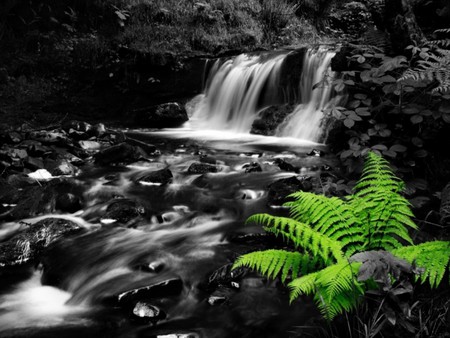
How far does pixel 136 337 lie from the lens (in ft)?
9.29

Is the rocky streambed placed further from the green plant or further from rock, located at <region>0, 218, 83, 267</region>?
the green plant

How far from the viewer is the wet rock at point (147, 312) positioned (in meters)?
3.00

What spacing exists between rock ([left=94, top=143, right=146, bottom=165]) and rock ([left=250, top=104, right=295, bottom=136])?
311cm

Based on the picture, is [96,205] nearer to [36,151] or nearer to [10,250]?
[10,250]

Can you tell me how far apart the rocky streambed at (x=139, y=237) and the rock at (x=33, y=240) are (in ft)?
0.04

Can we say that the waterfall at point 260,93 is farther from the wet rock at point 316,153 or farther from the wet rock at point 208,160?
the wet rock at point 208,160

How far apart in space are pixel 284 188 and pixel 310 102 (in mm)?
4517

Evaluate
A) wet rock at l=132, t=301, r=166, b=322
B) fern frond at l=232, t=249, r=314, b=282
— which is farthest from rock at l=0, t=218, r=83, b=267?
fern frond at l=232, t=249, r=314, b=282

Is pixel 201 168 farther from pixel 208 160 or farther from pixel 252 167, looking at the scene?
pixel 252 167

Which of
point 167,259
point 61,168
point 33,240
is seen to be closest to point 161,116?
point 61,168

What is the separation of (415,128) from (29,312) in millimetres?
4014

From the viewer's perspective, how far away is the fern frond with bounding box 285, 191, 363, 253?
2535 millimetres

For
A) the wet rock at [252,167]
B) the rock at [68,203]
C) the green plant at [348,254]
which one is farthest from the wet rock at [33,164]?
the green plant at [348,254]

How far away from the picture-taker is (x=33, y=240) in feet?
13.7
